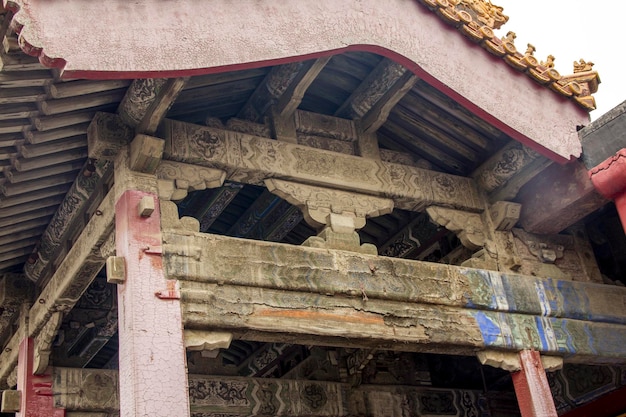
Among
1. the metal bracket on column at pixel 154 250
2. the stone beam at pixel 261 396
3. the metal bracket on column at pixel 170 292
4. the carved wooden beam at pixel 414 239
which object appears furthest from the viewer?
the carved wooden beam at pixel 414 239

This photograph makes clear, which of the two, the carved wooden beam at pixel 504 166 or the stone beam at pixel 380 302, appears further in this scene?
the carved wooden beam at pixel 504 166

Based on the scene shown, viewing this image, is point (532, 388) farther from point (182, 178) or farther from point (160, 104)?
point (160, 104)

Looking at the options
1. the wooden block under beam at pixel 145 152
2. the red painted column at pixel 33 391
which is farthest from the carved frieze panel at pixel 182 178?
the red painted column at pixel 33 391

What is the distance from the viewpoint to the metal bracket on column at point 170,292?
5785mm

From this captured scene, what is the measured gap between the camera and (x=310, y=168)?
23.6 feet

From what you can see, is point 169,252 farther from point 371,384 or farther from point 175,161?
point 371,384

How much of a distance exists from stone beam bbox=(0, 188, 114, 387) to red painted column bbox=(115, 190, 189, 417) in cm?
57

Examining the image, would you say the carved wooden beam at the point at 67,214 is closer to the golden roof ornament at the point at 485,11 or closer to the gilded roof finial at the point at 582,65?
the golden roof ornament at the point at 485,11

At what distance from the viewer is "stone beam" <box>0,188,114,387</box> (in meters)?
6.70

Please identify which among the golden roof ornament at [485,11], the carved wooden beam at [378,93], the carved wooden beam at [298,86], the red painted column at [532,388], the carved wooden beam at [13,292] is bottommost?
the red painted column at [532,388]

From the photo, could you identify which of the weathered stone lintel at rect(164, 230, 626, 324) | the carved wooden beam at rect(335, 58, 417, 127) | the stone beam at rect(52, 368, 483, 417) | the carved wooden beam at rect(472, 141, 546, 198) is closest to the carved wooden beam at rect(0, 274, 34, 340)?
the stone beam at rect(52, 368, 483, 417)

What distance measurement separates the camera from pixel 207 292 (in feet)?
19.6

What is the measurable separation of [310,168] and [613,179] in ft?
8.30

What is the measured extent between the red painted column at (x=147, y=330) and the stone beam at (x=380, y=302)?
13cm
